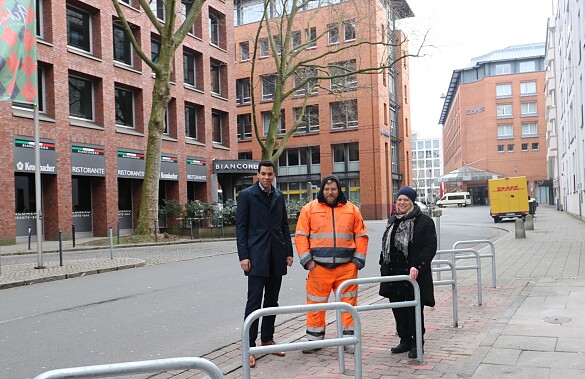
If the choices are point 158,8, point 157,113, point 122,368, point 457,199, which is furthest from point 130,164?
point 457,199

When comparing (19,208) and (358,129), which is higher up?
(358,129)

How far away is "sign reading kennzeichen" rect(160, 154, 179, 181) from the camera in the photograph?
3238 centimetres

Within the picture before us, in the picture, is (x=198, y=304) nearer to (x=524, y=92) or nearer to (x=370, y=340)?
(x=370, y=340)

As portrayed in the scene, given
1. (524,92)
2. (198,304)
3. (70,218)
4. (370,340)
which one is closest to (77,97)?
(70,218)

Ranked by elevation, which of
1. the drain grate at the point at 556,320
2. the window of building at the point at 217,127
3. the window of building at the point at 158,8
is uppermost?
the window of building at the point at 158,8

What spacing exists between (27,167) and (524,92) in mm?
77374

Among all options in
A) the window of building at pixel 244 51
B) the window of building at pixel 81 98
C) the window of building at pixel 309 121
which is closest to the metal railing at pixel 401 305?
the window of building at pixel 81 98

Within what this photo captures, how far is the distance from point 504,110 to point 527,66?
7.35 meters

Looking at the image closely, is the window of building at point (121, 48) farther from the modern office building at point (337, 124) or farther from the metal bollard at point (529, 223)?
the metal bollard at point (529, 223)

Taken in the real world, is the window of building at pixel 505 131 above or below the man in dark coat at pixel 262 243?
above

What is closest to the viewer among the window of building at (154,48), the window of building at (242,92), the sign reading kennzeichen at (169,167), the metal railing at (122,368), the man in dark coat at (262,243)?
the metal railing at (122,368)

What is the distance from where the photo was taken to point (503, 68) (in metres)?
86.8

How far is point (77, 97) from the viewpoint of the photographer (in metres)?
27.7

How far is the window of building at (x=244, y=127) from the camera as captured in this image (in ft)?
192
